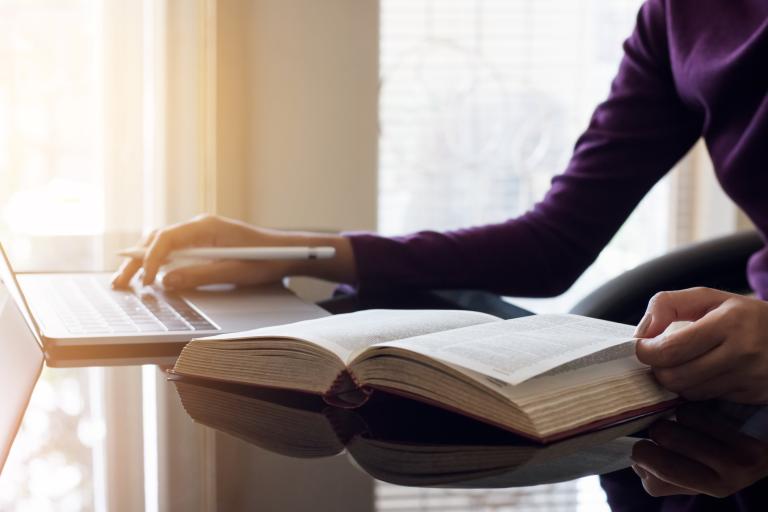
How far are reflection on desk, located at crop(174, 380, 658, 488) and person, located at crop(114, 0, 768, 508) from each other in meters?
0.43

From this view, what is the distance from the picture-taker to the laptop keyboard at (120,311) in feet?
2.67

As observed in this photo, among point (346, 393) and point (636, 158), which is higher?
point (636, 158)

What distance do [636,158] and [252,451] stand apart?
0.87 meters

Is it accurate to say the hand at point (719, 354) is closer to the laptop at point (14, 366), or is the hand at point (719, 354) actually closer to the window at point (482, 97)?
the laptop at point (14, 366)

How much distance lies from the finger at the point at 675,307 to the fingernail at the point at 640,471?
0.15 metres

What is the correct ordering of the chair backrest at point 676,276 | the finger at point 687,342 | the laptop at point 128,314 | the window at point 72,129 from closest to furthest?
the finger at point 687,342 < the laptop at point 128,314 < the chair backrest at point 676,276 < the window at point 72,129

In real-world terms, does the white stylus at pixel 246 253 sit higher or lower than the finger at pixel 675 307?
lower

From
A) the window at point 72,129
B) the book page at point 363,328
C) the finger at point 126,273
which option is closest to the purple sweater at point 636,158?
the finger at point 126,273

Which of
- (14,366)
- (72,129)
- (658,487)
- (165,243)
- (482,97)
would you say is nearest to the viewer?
(658,487)

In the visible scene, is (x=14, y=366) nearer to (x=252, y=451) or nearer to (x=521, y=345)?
(x=252, y=451)

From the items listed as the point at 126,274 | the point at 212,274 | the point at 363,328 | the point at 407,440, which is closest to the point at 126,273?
the point at 126,274

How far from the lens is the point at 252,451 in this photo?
1.81 ft

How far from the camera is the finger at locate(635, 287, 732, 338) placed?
2.13ft

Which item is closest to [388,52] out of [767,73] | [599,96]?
[599,96]
